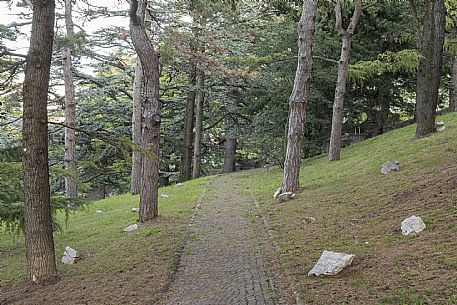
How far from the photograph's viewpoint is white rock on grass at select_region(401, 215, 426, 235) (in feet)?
19.0

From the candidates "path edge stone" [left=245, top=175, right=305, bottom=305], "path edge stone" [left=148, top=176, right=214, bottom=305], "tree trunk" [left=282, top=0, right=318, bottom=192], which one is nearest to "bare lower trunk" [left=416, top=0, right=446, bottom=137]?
"tree trunk" [left=282, top=0, right=318, bottom=192]

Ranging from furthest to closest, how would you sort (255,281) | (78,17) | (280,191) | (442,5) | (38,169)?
1. (78,17)
2. (442,5)
3. (280,191)
4. (38,169)
5. (255,281)

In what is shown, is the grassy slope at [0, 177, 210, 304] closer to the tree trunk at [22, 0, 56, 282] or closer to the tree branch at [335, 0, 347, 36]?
the tree trunk at [22, 0, 56, 282]

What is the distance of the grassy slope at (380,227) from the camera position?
4410mm

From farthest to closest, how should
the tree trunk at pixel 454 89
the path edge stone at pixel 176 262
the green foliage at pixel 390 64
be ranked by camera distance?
the tree trunk at pixel 454 89 → the green foliage at pixel 390 64 → the path edge stone at pixel 176 262

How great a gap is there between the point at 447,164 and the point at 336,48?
982cm

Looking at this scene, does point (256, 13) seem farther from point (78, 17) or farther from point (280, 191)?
point (280, 191)

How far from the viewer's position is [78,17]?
14.3 meters

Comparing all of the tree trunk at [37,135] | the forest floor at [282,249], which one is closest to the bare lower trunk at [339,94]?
the forest floor at [282,249]

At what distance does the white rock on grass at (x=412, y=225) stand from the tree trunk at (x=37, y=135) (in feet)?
16.1

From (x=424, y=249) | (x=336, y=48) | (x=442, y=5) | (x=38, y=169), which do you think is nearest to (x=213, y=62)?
(x=336, y=48)

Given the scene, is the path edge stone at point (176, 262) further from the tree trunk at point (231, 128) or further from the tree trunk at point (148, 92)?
the tree trunk at point (231, 128)

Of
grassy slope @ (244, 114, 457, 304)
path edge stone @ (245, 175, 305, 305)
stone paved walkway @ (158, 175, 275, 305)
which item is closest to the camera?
grassy slope @ (244, 114, 457, 304)

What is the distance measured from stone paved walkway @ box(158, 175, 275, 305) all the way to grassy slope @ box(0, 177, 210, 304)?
1.00 feet
